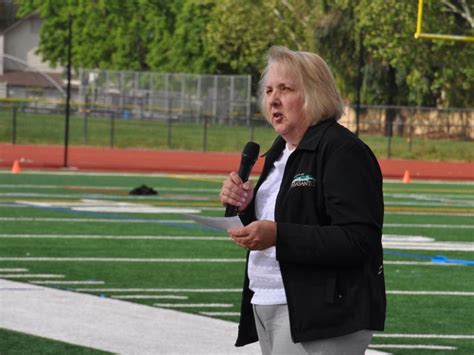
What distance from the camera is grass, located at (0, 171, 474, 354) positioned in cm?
1072

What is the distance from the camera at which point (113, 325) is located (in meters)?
9.84

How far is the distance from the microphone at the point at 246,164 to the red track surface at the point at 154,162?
2648 centimetres

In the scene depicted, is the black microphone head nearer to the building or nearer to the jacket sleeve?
the jacket sleeve

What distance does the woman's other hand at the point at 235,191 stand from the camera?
479 cm

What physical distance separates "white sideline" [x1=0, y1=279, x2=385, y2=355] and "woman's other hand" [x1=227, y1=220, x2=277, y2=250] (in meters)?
4.35

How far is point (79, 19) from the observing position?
84.6 meters

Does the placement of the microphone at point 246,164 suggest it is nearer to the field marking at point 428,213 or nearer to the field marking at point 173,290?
the field marking at point 173,290

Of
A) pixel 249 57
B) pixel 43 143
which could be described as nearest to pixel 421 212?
pixel 43 143

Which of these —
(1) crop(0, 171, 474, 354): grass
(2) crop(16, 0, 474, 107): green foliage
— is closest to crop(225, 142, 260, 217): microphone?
(1) crop(0, 171, 474, 354): grass

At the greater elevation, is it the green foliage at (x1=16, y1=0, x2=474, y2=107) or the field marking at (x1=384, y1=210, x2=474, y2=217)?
the green foliage at (x1=16, y1=0, x2=474, y2=107)

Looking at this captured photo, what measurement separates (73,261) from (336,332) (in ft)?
30.4

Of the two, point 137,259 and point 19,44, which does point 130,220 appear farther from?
point 19,44

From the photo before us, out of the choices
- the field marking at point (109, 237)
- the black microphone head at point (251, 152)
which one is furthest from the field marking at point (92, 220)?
the black microphone head at point (251, 152)

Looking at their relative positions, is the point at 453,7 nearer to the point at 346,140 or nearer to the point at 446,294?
the point at 446,294
